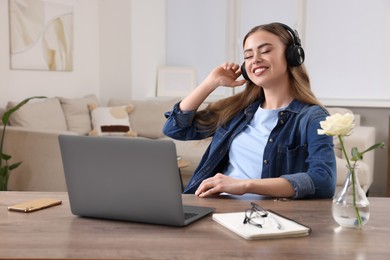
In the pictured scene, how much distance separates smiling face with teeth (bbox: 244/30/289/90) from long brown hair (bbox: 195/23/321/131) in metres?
0.03

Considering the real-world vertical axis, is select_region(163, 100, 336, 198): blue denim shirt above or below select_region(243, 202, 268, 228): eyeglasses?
above

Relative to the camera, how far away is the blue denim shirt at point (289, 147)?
1.64m

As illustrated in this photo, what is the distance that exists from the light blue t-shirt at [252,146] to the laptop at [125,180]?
477mm

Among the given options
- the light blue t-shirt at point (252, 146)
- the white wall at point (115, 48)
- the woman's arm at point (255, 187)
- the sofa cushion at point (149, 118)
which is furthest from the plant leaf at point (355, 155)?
the white wall at point (115, 48)

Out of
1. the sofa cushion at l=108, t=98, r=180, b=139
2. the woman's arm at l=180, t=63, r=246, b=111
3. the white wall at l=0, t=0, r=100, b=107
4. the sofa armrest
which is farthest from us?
the sofa cushion at l=108, t=98, r=180, b=139

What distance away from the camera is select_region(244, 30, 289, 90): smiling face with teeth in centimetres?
185

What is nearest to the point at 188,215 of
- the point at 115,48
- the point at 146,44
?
the point at 115,48

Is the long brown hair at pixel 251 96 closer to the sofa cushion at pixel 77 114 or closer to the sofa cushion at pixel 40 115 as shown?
the sofa cushion at pixel 40 115

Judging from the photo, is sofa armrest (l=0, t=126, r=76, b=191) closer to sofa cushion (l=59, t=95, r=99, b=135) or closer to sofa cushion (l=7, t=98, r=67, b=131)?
sofa cushion (l=7, t=98, r=67, b=131)

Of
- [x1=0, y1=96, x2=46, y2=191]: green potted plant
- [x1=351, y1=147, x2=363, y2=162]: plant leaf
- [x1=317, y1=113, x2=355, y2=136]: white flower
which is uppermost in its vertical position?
[x1=317, y1=113, x2=355, y2=136]: white flower

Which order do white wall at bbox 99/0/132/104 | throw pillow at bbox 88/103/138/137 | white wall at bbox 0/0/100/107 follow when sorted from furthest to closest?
white wall at bbox 99/0/132/104, throw pillow at bbox 88/103/138/137, white wall at bbox 0/0/100/107

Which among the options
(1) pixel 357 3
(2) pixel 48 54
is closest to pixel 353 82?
(1) pixel 357 3

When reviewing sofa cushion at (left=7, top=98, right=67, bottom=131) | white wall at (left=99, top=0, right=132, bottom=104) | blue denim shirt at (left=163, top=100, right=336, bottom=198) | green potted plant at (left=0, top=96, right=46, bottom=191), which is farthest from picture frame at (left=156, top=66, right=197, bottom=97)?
blue denim shirt at (left=163, top=100, right=336, bottom=198)

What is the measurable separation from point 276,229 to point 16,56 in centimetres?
368
